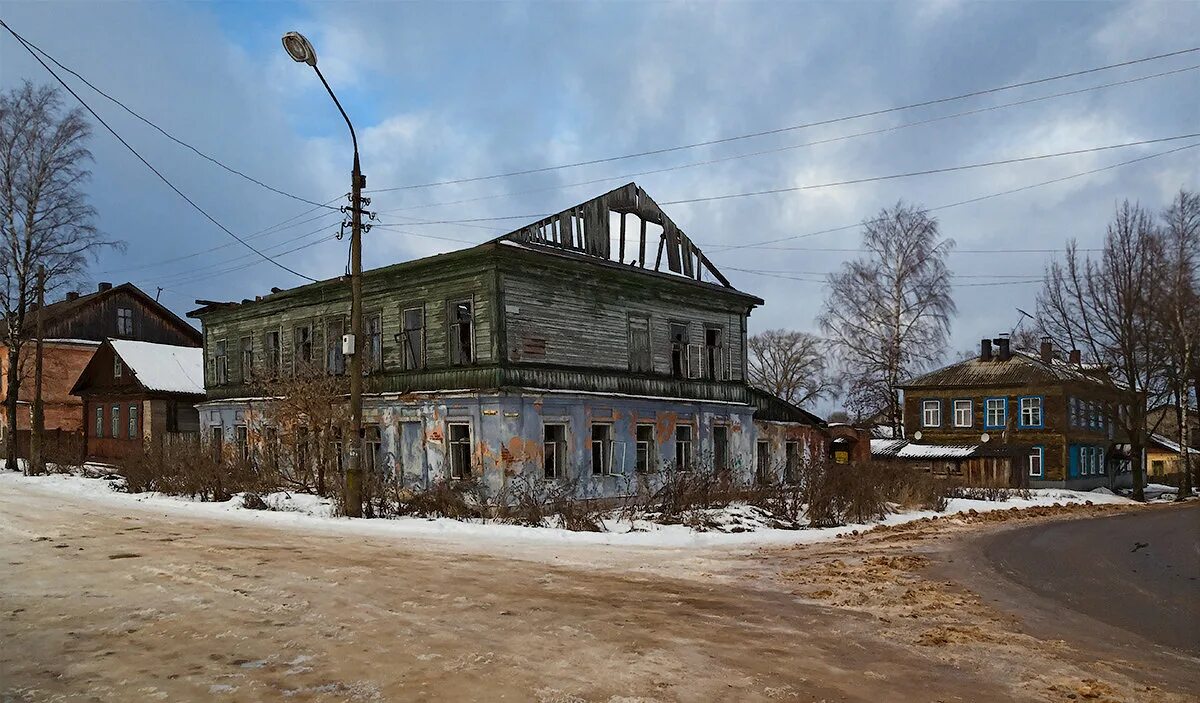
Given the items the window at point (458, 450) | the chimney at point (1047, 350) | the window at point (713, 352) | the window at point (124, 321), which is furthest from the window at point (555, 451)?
the window at point (124, 321)

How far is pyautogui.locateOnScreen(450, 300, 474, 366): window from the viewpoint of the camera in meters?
23.8

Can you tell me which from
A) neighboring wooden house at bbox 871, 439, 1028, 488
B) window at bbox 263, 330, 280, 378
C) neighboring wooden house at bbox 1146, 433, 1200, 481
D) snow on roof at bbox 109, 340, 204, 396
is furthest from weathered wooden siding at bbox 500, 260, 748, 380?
neighboring wooden house at bbox 1146, 433, 1200, 481

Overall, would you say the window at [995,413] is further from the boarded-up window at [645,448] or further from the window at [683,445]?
the boarded-up window at [645,448]

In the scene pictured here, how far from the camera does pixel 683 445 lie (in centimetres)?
2761

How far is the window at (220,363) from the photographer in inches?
1341

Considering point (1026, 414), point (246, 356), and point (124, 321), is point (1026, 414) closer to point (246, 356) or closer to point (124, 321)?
point (246, 356)

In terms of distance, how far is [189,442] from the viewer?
26.2 metres

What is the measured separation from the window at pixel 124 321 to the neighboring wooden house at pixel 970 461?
143 ft

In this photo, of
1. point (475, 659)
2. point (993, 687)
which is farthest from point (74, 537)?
point (993, 687)

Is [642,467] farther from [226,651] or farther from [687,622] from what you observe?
[226,651]

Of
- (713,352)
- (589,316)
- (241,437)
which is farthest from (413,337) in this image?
(241,437)

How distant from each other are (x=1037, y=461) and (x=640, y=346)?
29755 mm

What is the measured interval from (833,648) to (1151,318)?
126 feet

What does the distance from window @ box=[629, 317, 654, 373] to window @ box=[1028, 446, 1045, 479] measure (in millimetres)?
28952
